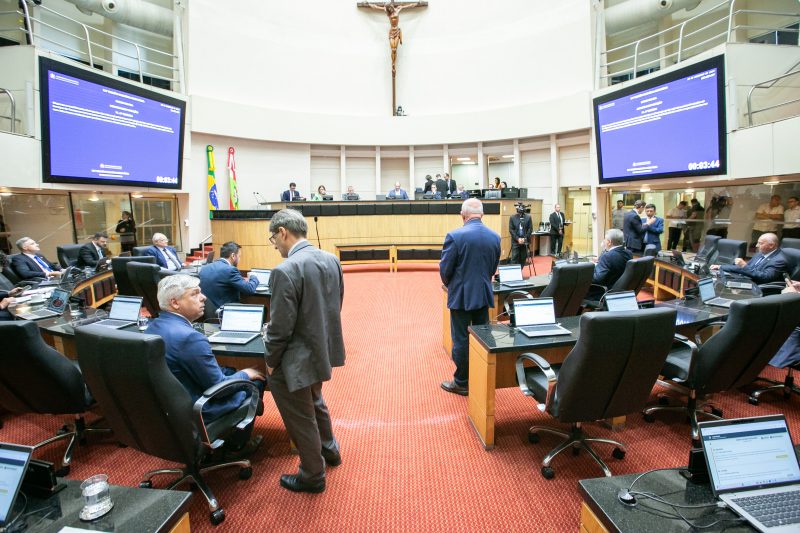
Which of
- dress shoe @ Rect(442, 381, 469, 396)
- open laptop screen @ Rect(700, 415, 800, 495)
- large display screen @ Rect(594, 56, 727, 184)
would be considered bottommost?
dress shoe @ Rect(442, 381, 469, 396)

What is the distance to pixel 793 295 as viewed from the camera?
250cm

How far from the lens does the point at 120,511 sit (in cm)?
135

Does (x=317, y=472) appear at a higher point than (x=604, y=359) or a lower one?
lower

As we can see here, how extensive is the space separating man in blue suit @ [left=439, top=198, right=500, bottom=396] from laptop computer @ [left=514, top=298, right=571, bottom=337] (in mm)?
492

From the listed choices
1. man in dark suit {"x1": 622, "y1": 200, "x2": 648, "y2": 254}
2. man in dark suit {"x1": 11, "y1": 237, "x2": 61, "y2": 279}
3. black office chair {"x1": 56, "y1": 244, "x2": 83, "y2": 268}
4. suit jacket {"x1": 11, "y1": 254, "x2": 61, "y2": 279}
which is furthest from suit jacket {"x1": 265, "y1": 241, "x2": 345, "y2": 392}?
man in dark suit {"x1": 622, "y1": 200, "x2": 648, "y2": 254}

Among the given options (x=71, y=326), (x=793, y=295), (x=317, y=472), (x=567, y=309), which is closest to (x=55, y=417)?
(x=71, y=326)

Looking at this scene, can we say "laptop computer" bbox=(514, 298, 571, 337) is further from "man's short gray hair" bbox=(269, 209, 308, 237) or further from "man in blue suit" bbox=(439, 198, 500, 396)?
"man's short gray hair" bbox=(269, 209, 308, 237)

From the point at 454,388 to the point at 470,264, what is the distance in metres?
1.13

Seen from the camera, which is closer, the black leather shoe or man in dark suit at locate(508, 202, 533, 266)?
the black leather shoe

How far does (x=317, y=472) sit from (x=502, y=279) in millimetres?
2906

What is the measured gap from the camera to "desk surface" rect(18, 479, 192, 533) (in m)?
1.28

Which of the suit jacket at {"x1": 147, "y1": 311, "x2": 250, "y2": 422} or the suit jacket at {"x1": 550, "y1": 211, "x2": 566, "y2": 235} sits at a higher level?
the suit jacket at {"x1": 550, "y1": 211, "x2": 566, "y2": 235}

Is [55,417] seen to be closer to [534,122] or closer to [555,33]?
[534,122]

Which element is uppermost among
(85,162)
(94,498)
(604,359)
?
(85,162)
